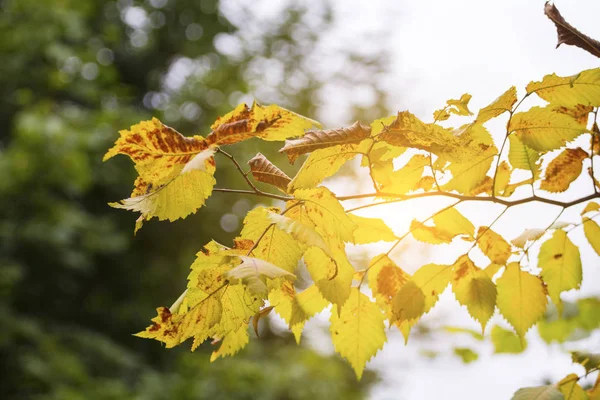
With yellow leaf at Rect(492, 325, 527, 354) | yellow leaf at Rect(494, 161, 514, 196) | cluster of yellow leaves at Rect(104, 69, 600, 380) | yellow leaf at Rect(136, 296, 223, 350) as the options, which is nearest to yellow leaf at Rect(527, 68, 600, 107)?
cluster of yellow leaves at Rect(104, 69, 600, 380)

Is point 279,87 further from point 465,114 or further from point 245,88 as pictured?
point 465,114

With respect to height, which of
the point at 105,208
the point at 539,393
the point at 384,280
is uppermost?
the point at 105,208

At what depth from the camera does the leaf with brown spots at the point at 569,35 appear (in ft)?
Answer: 1.55

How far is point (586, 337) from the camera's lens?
1.06 metres

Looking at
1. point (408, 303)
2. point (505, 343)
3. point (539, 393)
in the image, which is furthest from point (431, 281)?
point (505, 343)

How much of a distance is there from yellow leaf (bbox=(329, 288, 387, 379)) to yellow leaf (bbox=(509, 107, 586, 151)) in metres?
0.22

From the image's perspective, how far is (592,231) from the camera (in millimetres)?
594

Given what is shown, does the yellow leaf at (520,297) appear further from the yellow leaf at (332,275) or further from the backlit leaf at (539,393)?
the yellow leaf at (332,275)

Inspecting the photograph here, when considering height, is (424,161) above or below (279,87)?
below

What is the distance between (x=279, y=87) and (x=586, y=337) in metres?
5.67

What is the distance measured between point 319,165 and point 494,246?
233mm

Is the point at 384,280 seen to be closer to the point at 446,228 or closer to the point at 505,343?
the point at 446,228

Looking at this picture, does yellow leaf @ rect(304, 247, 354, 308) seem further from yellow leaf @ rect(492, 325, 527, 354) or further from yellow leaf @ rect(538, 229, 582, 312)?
yellow leaf @ rect(492, 325, 527, 354)

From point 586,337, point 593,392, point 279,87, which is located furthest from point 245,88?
point 593,392
